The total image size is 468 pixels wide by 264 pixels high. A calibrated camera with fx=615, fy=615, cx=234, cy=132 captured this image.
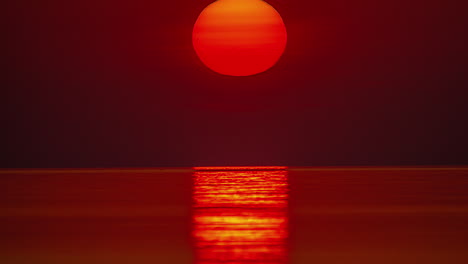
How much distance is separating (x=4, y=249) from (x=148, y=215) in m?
0.47

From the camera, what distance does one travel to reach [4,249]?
0.97 meters

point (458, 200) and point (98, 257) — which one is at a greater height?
point (458, 200)

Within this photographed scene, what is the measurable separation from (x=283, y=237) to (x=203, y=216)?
0.34m

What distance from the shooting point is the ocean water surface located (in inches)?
35.9

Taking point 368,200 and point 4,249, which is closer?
point 4,249

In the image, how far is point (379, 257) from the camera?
2.89 ft

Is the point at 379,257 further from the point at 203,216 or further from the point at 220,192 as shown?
A: the point at 220,192

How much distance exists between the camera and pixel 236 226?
46.9 inches

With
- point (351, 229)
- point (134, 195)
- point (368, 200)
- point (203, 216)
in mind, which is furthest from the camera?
point (134, 195)

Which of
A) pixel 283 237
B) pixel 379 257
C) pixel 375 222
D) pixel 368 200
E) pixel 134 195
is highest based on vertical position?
pixel 134 195

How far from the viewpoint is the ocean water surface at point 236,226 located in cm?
91

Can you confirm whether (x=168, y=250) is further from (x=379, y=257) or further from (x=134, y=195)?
(x=134, y=195)

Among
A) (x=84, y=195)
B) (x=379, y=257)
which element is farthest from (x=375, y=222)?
(x=84, y=195)

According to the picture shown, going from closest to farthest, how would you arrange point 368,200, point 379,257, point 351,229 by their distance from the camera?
point 379,257
point 351,229
point 368,200
